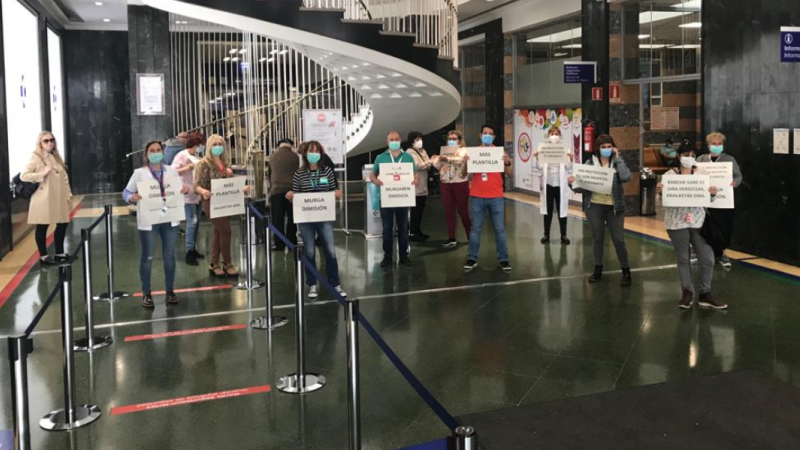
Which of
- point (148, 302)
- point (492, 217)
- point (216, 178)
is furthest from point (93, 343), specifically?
point (492, 217)

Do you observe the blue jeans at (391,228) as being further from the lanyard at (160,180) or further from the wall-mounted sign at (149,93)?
the wall-mounted sign at (149,93)

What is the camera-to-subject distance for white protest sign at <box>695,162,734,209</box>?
604 centimetres

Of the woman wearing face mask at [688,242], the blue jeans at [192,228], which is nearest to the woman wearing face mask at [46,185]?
the blue jeans at [192,228]

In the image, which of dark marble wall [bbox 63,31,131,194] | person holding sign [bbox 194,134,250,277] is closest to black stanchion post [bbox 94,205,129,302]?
person holding sign [bbox 194,134,250,277]

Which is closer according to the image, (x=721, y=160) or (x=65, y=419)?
(x=65, y=419)

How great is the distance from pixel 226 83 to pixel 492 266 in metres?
9.34

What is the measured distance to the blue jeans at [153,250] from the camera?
241 inches

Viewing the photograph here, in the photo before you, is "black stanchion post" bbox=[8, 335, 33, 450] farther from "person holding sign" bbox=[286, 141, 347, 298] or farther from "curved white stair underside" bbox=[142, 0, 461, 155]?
"curved white stair underside" bbox=[142, 0, 461, 155]

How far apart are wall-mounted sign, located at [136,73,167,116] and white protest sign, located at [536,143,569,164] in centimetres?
797

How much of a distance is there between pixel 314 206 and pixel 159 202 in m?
1.31

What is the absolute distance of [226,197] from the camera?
7027 mm

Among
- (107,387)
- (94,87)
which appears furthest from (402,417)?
(94,87)

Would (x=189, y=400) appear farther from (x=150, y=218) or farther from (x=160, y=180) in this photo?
(x=160, y=180)

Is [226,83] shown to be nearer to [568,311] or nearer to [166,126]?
[166,126]
